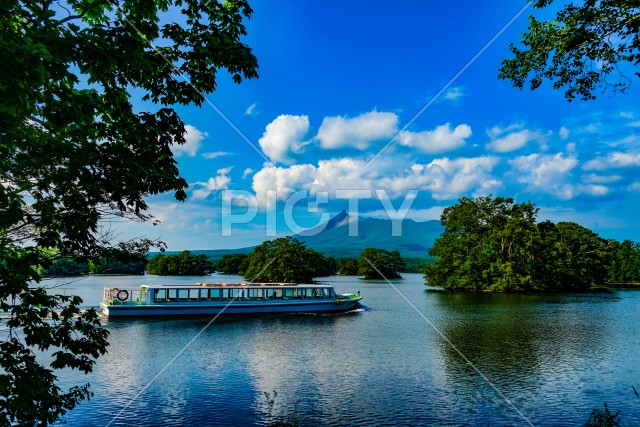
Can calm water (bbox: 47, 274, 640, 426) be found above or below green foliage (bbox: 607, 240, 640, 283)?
below

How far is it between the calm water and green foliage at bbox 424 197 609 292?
172 ft

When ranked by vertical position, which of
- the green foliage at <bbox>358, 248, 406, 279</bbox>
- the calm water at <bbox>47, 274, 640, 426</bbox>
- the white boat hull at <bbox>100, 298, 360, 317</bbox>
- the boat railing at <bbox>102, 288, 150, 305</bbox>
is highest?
the green foliage at <bbox>358, 248, 406, 279</bbox>

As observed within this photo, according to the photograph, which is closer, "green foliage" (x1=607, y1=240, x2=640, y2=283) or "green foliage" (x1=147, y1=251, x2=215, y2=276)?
"green foliage" (x1=607, y1=240, x2=640, y2=283)

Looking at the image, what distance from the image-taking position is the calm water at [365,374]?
19734 millimetres

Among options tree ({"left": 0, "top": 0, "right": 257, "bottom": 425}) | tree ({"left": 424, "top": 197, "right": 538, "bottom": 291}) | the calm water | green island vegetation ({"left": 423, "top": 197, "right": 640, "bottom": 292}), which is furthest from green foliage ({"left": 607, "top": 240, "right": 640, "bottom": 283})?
tree ({"left": 0, "top": 0, "right": 257, "bottom": 425})

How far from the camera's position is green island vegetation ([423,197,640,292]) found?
326 feet

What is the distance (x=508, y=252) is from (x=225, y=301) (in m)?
72.4

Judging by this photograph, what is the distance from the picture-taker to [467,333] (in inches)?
1636

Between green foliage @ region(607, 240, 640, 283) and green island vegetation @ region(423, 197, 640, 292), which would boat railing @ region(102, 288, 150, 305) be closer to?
green island vegetation @ region(423, 197, 640, 292)

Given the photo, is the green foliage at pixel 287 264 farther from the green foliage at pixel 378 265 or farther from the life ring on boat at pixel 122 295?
the green foliage at pixel 378 265

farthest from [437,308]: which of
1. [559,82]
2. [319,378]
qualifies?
[559,82]

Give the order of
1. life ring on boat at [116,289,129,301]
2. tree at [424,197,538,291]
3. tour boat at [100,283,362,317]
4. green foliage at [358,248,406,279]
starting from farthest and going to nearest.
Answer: green foliage at [358,248,406,279]
tree at [424,197,538,291]
life ring on boat at [116,289,129,301]
tour boat at [100,283,362,317]

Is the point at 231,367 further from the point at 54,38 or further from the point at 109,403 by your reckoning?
the point at 54,38

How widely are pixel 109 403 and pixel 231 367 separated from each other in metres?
8.52
